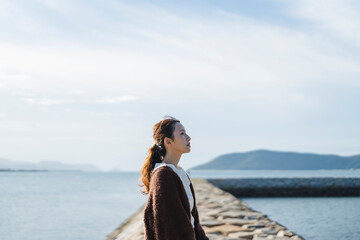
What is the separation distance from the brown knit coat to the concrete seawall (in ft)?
77.5

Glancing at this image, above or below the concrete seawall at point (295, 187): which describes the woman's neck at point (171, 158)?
above

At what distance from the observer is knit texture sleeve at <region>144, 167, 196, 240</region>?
2742 mm

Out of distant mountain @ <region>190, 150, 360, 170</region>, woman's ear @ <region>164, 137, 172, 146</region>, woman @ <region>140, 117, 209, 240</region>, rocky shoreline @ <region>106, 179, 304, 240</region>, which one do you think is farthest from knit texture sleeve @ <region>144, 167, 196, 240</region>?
distant mountain @ <region>190, 150, 360, 170</region>

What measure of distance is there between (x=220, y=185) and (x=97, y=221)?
1238 centimetres

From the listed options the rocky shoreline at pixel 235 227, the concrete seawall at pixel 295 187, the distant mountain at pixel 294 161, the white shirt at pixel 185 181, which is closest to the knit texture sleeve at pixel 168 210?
the white shirt at pixel 185 181

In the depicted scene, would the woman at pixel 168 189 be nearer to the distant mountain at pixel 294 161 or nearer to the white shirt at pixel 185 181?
the white shirt at pixel 185 181

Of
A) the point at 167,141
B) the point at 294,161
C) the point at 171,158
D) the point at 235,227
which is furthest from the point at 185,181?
the point at 294,161

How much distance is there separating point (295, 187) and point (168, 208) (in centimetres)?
2450

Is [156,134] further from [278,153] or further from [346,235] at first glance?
[278,153]

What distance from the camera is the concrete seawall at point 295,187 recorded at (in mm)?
25859

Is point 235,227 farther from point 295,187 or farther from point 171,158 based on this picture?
point 295,187

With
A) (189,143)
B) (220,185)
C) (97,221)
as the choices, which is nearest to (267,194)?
(220,185)

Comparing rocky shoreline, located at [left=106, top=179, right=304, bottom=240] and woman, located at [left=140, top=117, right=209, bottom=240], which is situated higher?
woman, located at [left=140, top=117, right=209, bottom=240]

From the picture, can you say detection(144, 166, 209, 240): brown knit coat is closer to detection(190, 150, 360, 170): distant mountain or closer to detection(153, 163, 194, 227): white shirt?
detection(153, 163, 194, 227): white shirt
